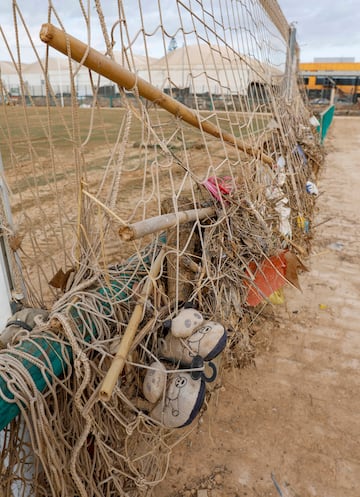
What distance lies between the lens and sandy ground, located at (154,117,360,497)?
2.02 m

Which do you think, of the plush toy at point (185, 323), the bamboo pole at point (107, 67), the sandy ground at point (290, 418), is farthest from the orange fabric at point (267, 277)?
the bamboo pole at point (107, 67)

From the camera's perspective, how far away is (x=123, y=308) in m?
1.76

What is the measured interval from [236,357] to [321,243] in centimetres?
264

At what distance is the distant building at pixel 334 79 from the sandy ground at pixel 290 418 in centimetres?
3064

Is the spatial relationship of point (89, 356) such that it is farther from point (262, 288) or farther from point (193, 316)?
point (262, 288)

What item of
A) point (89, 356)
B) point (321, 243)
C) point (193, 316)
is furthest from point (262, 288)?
point (321, 243)

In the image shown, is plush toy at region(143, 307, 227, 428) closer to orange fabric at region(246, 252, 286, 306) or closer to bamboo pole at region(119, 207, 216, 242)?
bamboo pole at region(119, 207, 216, 242)

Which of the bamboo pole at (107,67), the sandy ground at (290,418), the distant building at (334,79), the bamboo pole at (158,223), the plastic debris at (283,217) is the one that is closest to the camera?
the bamboo pole at (107,67)

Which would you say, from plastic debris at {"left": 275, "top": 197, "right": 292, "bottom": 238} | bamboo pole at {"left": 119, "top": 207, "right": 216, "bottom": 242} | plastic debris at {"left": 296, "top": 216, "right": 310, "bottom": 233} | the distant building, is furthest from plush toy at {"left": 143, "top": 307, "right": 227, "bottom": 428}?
the distant building

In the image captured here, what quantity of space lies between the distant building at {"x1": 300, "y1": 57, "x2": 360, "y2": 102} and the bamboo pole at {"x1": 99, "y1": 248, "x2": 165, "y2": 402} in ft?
105

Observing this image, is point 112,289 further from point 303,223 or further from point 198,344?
point 303,223

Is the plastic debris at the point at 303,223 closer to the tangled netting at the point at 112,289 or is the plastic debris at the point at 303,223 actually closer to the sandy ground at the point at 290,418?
the sandy ground at the point at 290,418

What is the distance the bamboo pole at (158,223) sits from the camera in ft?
4.53

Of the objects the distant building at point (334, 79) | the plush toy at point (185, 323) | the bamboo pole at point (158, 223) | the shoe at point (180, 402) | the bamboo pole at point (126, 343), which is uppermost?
the distant building at point (334, 79)
